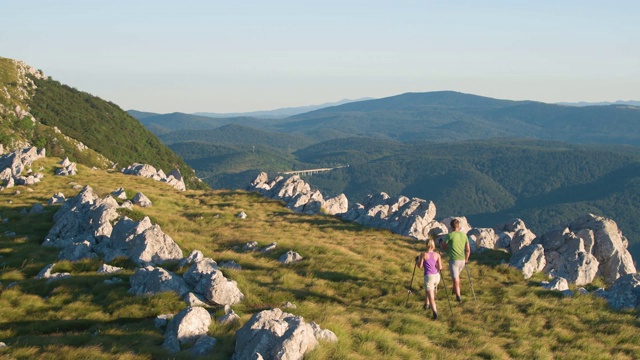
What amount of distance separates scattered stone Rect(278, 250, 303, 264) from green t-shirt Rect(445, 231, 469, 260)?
877 cm

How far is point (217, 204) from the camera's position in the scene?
4894 cm

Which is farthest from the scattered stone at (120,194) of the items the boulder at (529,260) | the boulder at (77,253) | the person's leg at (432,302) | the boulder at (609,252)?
the boulder at (609,252)

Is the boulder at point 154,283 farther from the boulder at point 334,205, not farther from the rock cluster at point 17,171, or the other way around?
the rock cluster at point 17,171

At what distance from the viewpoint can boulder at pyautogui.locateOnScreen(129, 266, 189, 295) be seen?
60.9ft

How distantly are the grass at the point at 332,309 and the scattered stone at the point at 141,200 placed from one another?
814cm

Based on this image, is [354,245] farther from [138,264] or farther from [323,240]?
[138,264]

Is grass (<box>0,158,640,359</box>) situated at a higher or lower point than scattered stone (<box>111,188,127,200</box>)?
lower

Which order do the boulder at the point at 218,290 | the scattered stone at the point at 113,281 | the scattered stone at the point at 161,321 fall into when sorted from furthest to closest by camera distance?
the scattered stone at the point at 113,281
the boulder at the point at 218,290
the scattered stone at the point at 161,321

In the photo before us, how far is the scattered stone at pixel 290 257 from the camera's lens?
2661 centimetres

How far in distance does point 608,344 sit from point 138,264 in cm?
2066

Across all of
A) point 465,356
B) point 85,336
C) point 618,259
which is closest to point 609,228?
point 618,259

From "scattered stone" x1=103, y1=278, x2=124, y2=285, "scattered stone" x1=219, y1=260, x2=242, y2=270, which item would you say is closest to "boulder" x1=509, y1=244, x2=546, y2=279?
"scattered stone" x1=219, y1=260, x2=242, y2=270

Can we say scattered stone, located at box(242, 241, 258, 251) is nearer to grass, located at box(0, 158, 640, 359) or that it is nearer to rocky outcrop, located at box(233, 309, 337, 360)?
grass, located at box(0, 158, 640, 359)

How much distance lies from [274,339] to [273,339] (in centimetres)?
3
